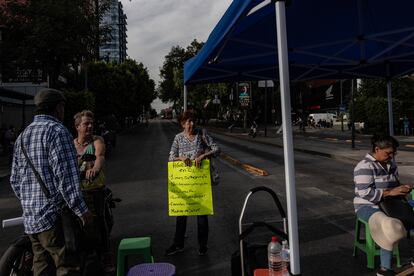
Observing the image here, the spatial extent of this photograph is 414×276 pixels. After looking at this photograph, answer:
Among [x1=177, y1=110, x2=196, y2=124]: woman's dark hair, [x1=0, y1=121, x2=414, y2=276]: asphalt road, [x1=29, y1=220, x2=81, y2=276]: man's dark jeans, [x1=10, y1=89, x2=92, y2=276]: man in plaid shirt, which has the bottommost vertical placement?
[x1=0, y1=121, x2=414, y2=276]: asphalt road

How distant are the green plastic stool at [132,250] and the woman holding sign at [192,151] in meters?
1.04

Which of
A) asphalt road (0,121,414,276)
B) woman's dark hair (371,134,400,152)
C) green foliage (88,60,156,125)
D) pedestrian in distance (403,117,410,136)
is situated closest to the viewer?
woman's dark hair (371,134,400,152)

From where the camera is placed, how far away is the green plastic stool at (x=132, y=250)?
4.47 meters

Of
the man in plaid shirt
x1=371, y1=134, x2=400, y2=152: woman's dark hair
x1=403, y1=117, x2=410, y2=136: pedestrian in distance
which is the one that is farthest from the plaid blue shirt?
x1=403, y1=117, x2=410, y2=136: pedestrian in distance

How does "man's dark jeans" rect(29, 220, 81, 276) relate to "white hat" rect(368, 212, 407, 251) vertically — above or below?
above

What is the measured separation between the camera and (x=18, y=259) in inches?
→ 142

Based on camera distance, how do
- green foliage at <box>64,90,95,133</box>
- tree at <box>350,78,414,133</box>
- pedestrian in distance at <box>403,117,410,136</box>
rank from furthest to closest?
1. tree at <box>350,78,414,133</box>
2. pedestrian in distance at <box>403,117,410,136</box>
3. green foliage at <box>64,90,95,133</box>

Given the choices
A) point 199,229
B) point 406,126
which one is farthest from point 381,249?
point 406,126

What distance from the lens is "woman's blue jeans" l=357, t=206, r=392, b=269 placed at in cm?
441

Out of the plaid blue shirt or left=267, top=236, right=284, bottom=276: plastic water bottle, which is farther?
left=267, top=236, right=284, bottom=276: plastic water bottle

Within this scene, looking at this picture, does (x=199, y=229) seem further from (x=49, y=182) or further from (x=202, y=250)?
(x=49, y=182)

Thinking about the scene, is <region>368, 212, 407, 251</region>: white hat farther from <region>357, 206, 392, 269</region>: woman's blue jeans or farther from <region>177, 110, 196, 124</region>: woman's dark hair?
<region>177, 110, 196, 124</region>: woman's dark hair

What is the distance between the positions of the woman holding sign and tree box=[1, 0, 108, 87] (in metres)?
14.9

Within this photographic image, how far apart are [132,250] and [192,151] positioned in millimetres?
1559
